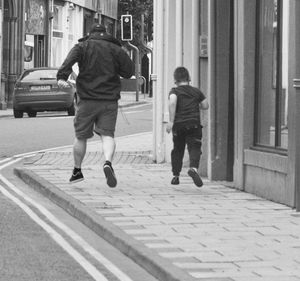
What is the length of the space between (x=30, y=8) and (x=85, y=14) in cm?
1237

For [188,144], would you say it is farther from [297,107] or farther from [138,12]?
[138,12]

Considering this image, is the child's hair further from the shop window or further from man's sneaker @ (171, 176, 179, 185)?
man's sneaker @ (171, 176, 179, 185)

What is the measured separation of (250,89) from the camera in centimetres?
1327

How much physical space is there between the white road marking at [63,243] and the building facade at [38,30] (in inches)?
1236

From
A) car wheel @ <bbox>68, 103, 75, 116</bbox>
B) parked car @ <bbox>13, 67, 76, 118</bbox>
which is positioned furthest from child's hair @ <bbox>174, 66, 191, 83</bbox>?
car wheel @ <bbox>68, 103, 75, 116</bbox>

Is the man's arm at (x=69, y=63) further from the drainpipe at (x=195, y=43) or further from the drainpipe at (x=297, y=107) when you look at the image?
the drainpipe at (x=297, y=107)

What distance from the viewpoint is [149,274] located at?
8.12 meters

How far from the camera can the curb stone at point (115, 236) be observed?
774 cm

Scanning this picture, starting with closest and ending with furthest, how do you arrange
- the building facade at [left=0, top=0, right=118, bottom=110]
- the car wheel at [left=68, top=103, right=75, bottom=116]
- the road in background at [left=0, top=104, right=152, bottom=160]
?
1. the road in background at [left=0, top=104, right=152, bottom=160]
2. the car wheel at [left=68, top=103, right=75, bottom=116]
3. the building facade at [left=0, top=0, right=118, bottom=110]

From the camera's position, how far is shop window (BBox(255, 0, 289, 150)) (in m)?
12.3

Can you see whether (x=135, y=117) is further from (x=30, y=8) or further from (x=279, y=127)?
(x=279, y=127)

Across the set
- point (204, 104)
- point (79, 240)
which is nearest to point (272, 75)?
point (204, 104)

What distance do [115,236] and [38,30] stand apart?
142 ft

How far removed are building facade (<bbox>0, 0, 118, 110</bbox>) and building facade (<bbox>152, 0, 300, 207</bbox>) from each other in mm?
29258
